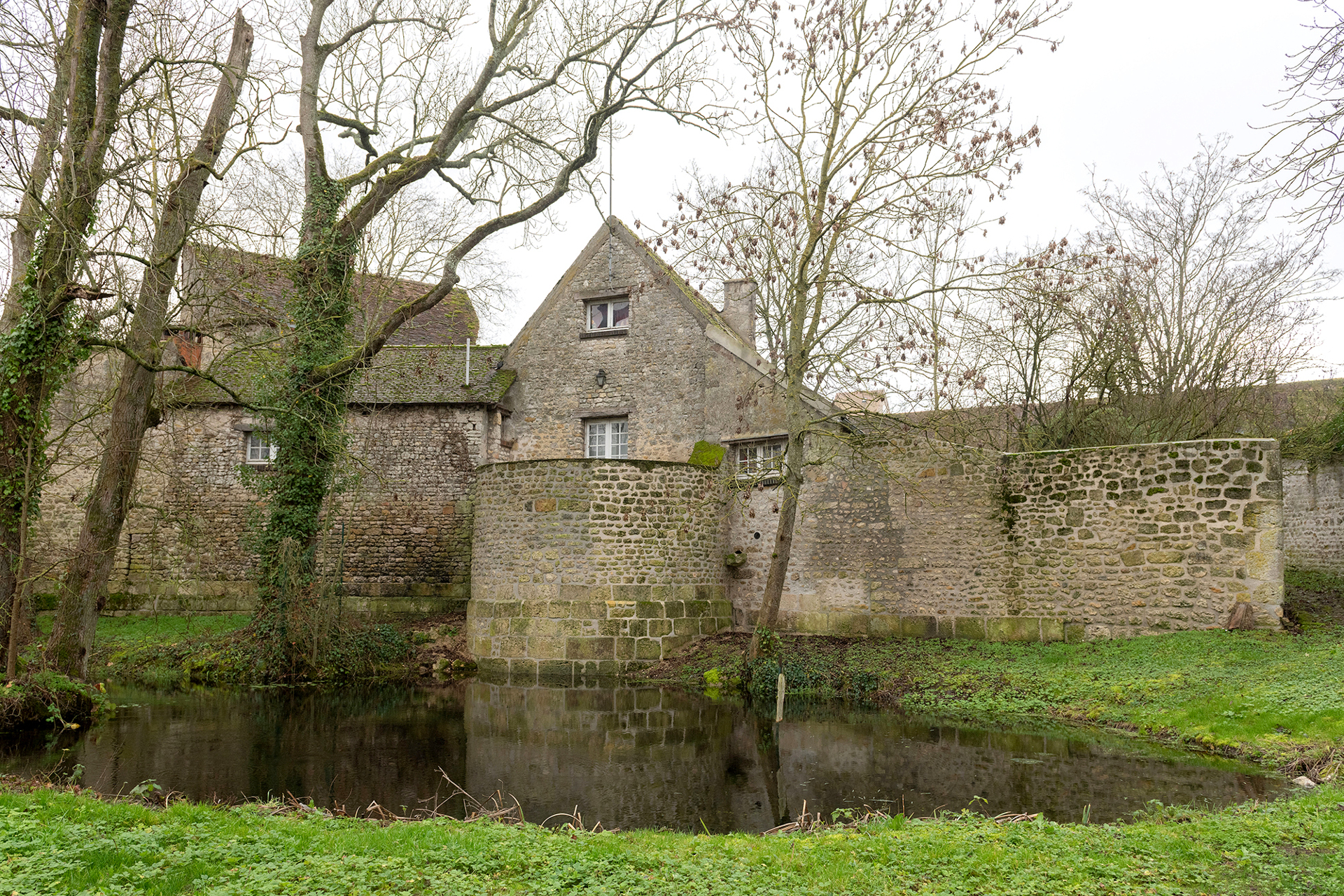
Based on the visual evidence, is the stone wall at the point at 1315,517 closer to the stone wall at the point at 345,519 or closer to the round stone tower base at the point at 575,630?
the round stone tower base at the point at 575,630

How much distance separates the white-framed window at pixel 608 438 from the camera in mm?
18328

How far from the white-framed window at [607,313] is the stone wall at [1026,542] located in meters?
5.04

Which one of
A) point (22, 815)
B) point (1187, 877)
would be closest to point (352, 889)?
point (22, 815)

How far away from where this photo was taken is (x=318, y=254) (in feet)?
46.1

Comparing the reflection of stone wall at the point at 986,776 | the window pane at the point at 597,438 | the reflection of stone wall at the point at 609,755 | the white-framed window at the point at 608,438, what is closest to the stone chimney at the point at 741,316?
the white-framed window at the point at 608,438

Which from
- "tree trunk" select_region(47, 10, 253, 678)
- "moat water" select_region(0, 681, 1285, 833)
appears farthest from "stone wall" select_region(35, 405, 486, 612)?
"tree trunk" select_region(47, 10, 253, 678)

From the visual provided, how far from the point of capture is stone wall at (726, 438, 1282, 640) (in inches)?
448

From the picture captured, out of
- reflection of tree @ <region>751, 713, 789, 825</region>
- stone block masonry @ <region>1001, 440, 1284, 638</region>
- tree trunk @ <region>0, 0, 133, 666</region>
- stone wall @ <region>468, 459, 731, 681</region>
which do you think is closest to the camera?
reflection of tree @ <region>751, 713, 789, 825</region>

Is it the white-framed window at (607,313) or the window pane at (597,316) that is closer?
the white-framed window at (607,313)

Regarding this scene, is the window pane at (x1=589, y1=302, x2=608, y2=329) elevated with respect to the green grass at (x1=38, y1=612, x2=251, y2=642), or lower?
elevated

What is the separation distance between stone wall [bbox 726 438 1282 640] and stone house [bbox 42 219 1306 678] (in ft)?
0.11

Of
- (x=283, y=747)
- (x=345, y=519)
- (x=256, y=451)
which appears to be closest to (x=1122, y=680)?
(x=283, y=747)

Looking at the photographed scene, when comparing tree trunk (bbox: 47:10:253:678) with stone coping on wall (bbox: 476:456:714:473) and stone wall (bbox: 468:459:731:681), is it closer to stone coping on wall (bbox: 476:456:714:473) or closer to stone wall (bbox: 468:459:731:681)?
stone coping on wall (bbox: 476:456:714:473)

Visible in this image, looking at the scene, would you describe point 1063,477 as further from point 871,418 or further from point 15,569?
point 15,569
